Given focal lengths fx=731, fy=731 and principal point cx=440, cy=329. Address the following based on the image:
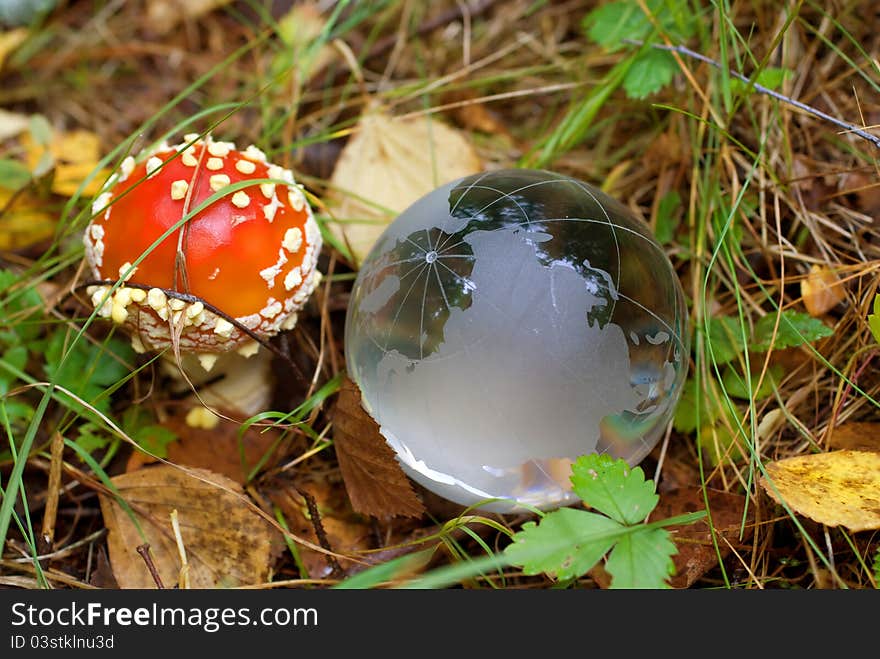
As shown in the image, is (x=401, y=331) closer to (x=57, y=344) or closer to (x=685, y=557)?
(x=685, y=557)

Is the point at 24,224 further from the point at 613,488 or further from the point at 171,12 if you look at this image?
the point at 613,488

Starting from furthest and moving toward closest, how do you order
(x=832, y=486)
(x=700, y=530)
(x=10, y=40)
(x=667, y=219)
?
1. (x=10, y=40)
2. (x=667, y=219)
3. (x=700, y=530)
4. (x=832, y=486)

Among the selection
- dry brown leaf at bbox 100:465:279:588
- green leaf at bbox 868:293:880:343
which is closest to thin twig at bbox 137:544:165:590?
dry brown leaf at bbox 100:465:279:588

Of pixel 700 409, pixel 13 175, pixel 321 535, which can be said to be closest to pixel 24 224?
pixel 13 175

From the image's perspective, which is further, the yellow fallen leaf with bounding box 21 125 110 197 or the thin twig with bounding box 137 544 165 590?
the yellow fallen leaf with bounding box 21 125 110 197

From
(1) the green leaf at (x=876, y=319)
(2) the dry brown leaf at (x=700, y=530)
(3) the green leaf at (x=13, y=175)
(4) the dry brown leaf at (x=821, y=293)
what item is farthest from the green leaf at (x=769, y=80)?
(3) the green leaf at (x=13, y=175)

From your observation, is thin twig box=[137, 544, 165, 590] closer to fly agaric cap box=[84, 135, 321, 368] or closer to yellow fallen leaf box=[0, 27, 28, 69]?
fly agaric cap box=[84, 135, 321, 368]
